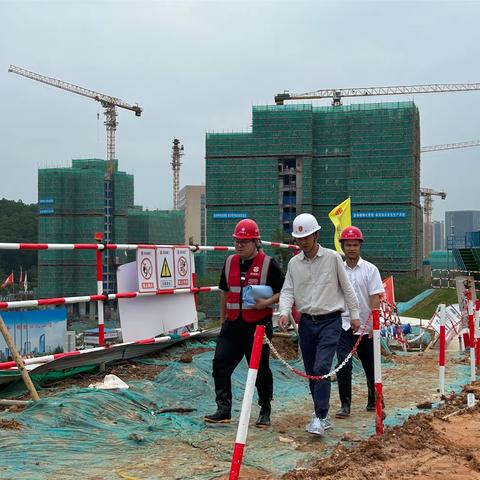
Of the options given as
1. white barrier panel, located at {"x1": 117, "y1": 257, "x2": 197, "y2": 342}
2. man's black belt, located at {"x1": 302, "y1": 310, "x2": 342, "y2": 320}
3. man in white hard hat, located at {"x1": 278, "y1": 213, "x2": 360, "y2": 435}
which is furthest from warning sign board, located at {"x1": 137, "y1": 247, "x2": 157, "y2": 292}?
man's black belt, located at {"x1": 302, "y1": 310, "x2": 342, "y2": 320}

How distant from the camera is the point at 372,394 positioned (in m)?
7.40

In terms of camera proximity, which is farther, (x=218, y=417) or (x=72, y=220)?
(x=72, y=220)

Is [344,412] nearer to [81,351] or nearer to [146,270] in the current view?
[81,351]

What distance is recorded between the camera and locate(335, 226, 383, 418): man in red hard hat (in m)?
7.24

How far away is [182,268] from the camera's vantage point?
947 centimetres

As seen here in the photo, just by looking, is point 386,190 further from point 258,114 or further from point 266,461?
point 266,461

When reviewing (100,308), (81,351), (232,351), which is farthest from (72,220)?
(232,351)

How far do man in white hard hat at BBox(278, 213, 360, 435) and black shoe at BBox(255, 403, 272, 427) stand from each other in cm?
42

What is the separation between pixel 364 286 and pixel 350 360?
0.75 m

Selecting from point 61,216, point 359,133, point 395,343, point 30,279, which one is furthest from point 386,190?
point 395,343

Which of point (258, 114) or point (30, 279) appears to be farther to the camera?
point (30, 279)

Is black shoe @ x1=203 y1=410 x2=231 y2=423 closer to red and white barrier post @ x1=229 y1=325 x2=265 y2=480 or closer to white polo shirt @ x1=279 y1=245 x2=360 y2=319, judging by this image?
white polo shirt @ x1=279 y1=245 x2=360 y2=319

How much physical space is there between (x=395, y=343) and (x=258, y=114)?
82343 millimetres

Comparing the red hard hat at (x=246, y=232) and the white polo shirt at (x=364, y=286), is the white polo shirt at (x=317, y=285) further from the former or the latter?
the white polo shirt at (x=364, y=286)
